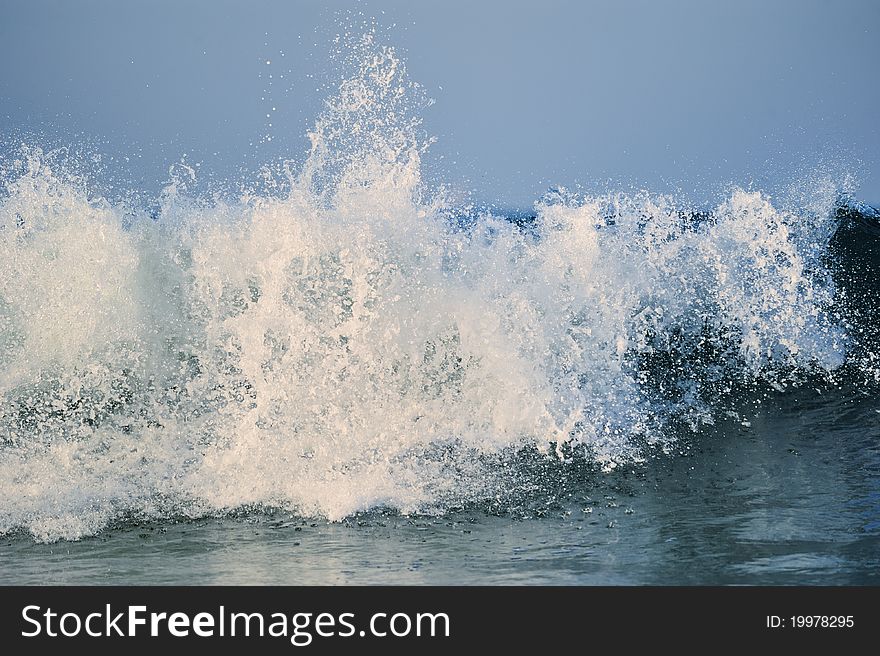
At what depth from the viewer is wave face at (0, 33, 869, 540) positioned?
11.7 feet

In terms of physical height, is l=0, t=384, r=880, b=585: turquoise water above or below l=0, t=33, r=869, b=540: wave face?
below

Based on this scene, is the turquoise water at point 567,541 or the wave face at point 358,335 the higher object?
the wave face at point 358,335

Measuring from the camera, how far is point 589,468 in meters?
3.72

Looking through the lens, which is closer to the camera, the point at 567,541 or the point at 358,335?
the point at 567,541

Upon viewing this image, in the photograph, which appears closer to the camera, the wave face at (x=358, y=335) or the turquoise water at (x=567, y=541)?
the turquoise water at (x=567, y=541)

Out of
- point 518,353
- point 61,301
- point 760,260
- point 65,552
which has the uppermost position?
point 760,260

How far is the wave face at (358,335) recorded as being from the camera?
3.57m

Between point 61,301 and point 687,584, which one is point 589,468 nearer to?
point 687,584

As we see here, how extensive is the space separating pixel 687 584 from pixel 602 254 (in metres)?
3.56

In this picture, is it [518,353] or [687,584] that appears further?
[518,353]

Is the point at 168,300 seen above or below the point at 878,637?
above

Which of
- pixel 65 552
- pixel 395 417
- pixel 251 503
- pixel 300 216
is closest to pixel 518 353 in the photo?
pixel 395 417

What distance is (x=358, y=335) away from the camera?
13.9 ft

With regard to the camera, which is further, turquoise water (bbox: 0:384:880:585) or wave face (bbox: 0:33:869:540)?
wave face (bbox: 0:33:869:540)
